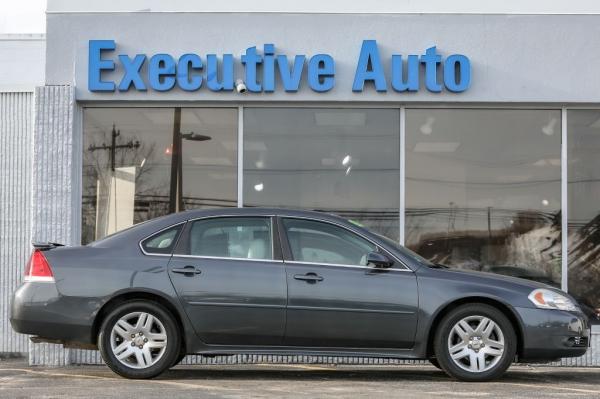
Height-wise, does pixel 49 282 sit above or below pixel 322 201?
below

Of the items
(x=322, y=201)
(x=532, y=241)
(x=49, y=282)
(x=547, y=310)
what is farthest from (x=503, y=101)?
(x=49, y=282)

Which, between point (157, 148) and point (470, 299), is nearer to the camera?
point (470, 299)

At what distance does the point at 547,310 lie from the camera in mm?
8055

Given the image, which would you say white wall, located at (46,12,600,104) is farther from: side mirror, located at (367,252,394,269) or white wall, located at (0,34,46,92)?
white wall, located at (0,34,46,92)

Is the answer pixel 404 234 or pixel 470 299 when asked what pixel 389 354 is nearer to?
pixel 470 299

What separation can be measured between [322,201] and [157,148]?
1.95m

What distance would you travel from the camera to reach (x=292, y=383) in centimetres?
797

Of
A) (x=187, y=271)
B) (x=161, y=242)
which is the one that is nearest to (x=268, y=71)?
(x=161, y=242)

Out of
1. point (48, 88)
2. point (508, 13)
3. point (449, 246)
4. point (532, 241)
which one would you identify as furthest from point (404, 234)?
point (48, 88)

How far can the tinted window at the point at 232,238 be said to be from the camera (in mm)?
8227

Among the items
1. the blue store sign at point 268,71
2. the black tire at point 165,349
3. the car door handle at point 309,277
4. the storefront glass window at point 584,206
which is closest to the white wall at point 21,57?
the blue store sign at point 268,71

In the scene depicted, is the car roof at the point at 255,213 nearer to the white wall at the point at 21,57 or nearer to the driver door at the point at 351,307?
the driver door at the point at 351,307

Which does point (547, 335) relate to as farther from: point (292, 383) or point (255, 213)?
point (255, 213)

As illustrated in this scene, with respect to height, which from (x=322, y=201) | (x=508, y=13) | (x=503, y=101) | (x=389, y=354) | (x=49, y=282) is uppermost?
(x=508, y=13)
